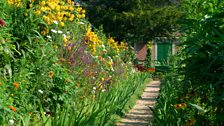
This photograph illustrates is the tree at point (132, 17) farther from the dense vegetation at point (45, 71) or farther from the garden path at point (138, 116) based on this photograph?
the dense vegetation at point (45, 71)

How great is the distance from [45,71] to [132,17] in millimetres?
17096

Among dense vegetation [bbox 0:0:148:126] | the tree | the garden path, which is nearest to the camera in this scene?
dense vegetation [bbox 0:0:148:126]

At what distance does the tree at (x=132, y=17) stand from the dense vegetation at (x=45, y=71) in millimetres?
14754

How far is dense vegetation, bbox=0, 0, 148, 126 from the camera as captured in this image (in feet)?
16.6

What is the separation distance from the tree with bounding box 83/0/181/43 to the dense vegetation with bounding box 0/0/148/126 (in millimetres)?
14754

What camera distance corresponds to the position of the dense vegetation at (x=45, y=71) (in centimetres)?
507

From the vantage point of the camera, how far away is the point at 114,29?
77.2ft

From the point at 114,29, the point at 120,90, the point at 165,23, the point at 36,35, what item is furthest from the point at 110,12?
the point at 36,35

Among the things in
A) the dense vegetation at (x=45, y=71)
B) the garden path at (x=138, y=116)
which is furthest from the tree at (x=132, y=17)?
the dense vegetation at (x=45, y=71)

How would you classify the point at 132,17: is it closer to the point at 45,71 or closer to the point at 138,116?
the point at 138,116

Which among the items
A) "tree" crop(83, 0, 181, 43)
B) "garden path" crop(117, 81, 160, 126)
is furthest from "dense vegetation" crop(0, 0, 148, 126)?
"tree" crop(83, 0, 181, 43)

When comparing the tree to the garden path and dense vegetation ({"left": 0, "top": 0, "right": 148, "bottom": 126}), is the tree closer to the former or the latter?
the garden path

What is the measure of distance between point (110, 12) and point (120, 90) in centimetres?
1476

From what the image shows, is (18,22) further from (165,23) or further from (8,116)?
(165,23)
